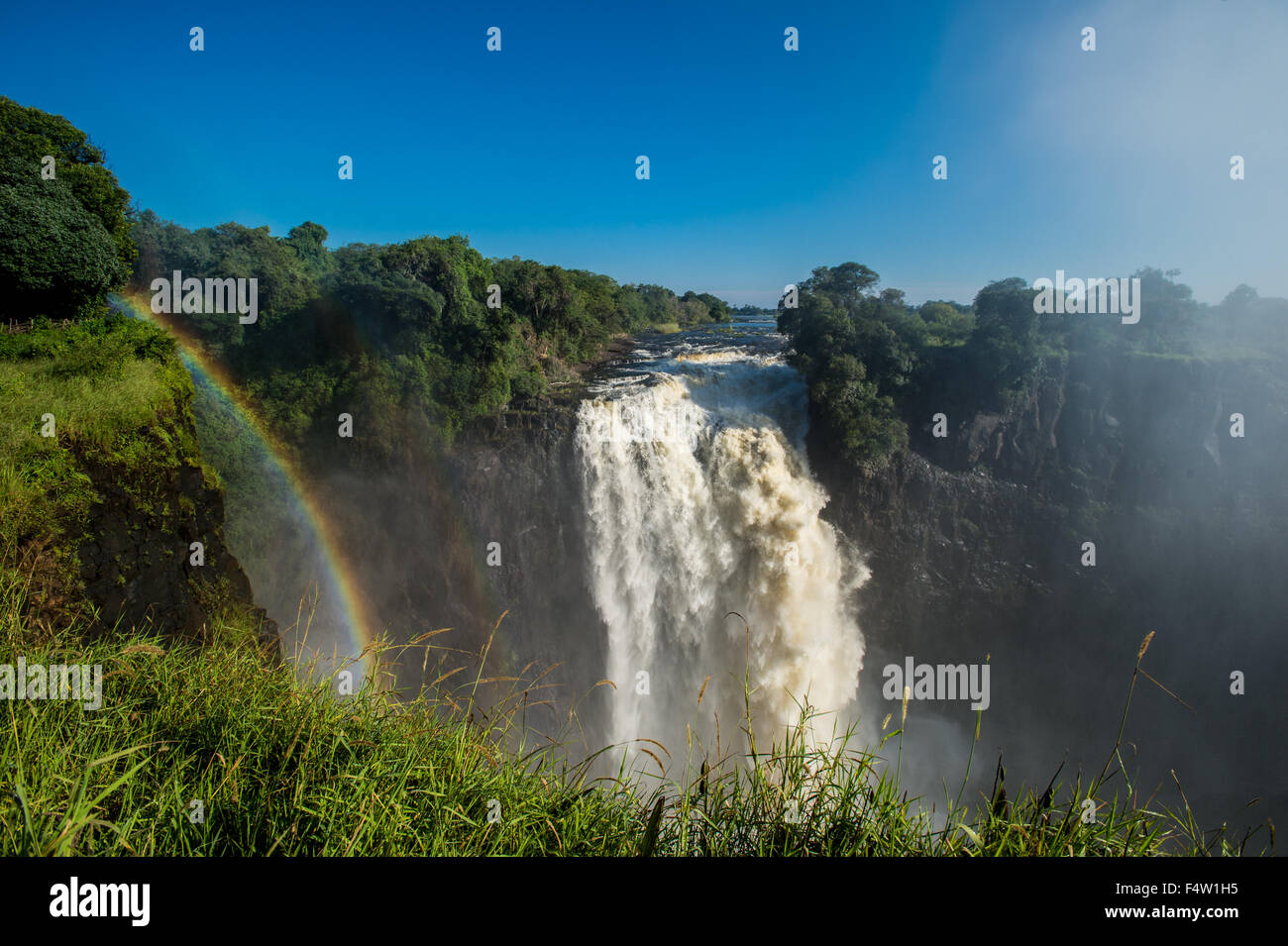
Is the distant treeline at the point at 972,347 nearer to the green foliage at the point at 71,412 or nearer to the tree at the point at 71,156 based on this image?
the green foliage at the point at 71,412

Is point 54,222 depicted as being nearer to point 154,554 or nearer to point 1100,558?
point 154,554

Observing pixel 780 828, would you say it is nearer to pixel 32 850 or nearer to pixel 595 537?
pixel 32 850

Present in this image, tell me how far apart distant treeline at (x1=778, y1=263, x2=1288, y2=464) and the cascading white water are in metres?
4.02

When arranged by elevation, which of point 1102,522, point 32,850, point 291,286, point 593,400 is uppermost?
point 291,286

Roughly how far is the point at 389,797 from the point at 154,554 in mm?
7609

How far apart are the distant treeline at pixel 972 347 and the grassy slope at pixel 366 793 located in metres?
18.6

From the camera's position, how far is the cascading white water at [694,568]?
1817 centimetres

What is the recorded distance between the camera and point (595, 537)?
18203 mm

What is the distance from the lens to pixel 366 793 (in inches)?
105

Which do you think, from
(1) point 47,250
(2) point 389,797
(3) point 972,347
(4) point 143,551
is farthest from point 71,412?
(3) point 972,347

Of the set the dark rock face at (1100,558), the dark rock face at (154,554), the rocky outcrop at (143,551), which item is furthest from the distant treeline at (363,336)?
the dark rock face at (1100,558)

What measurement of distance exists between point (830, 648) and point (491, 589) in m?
12.3

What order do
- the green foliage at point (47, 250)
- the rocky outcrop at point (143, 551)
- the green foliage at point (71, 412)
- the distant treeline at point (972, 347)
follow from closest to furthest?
the rocky outcrop at point (143, 551) < the green foliage at point (71, 412) < the green foliage at point (47, 250) < the distant treeline at point (972, 347)
